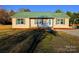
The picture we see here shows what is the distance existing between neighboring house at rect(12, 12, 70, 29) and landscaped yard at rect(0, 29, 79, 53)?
10cm

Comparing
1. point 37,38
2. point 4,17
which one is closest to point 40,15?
point 37,38

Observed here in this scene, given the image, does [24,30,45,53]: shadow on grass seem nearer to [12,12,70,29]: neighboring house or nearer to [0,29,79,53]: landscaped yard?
[0,29,79,53]: landscaped yard

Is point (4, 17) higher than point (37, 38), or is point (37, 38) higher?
point (4, 17)

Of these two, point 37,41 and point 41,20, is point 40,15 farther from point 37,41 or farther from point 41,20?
point 37,41

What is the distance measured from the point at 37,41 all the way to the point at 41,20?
343 millimetres

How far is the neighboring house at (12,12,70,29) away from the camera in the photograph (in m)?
13.4

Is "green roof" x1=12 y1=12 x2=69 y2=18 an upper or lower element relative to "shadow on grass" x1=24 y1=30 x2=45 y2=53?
upper

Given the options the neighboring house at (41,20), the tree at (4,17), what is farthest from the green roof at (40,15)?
the tree at (4,17)

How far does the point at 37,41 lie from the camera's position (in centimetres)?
1341

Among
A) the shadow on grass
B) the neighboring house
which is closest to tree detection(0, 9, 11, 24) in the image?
the neighboring house
